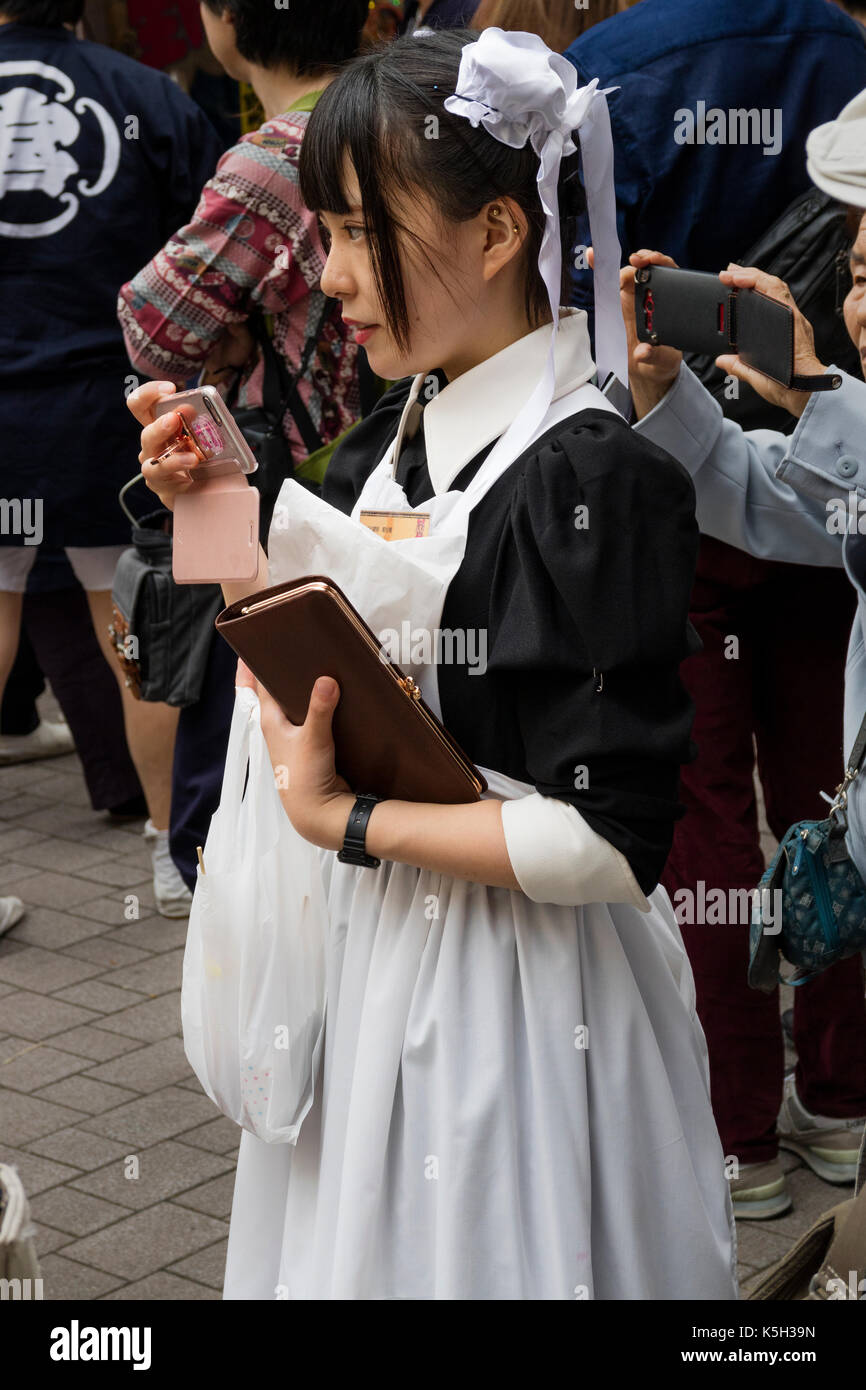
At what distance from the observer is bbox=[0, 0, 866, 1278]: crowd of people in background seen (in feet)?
7.78

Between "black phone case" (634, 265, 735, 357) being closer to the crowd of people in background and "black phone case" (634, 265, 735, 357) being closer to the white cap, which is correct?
the crowd of people in background

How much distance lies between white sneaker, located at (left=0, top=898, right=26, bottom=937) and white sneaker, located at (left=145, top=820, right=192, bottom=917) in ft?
1.20

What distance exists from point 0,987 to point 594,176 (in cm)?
289

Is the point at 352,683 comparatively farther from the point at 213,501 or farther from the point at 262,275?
the point at 262,275

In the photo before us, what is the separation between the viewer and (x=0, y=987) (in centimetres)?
407

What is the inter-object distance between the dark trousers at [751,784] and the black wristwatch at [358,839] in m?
1.29

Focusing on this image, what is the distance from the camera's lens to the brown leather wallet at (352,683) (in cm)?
163

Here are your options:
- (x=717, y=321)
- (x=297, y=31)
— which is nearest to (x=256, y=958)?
(x=717, y=321)

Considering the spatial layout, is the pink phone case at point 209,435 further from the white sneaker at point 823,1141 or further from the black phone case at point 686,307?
the white sneaker at point 823,1141

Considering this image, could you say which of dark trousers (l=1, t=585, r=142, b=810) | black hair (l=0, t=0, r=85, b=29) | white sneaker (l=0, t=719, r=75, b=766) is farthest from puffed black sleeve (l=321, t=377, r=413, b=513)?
white sneaker (l=0, t=719, r=75, b=766)

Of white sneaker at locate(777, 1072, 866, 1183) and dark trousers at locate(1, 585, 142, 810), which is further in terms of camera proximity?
dark trousers at locate(1, 585, 142, 810)

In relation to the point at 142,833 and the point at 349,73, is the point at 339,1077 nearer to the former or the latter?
the point at 349,73

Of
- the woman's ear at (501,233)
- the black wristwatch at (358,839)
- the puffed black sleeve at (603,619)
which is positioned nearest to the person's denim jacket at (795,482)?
the puffed black sleeve at (603,619)
